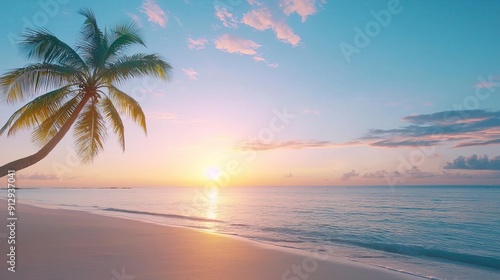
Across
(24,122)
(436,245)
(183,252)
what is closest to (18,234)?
(24,122)

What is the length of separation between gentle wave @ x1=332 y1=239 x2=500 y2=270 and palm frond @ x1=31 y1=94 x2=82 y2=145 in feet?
40.9

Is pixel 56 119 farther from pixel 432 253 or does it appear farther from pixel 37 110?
pixel 432 253

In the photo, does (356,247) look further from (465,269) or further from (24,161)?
(24,161)

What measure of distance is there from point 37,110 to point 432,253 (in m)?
15.6

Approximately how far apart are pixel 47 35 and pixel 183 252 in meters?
8.27

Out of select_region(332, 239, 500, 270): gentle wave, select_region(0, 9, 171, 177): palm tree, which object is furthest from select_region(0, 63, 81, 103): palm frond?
select_region(332, 239, 500, 270): gentle wave

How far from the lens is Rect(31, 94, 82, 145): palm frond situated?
1084cm

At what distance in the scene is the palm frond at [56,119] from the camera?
10.8m

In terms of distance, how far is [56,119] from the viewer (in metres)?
10.9

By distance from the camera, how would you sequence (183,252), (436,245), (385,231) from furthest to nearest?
1. (385,231)
2. (436,245)
3. (183,252)

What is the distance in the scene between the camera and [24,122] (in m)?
10.4

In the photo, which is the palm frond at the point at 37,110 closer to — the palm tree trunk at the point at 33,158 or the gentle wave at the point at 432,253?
the palm tree trunk at the point at 33,158

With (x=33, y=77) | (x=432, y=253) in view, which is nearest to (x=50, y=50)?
(x=33, y=77)

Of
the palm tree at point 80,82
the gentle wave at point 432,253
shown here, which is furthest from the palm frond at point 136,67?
the gentle wave at point 432,253
